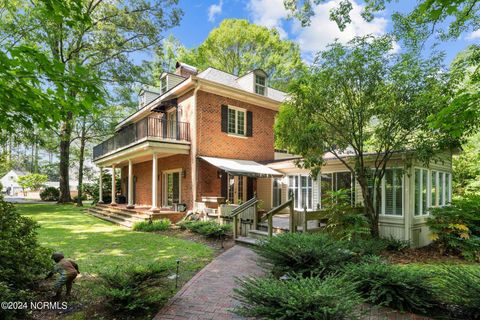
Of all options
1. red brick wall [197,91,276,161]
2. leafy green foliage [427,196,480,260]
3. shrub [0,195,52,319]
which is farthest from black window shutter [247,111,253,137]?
shrub [0,195,52,319]

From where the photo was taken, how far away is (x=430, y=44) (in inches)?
343

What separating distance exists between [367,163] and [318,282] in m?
8.21

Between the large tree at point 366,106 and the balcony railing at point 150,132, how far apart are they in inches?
275

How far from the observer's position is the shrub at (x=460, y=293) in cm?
382

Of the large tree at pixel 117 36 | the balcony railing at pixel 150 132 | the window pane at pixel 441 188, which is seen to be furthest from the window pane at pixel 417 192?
the large tree at pixel 117 36

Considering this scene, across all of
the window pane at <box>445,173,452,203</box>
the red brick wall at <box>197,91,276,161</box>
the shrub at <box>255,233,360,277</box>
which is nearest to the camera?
the shrub at <box>255,233,360,277</box>

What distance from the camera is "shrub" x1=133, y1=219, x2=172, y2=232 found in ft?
40.9

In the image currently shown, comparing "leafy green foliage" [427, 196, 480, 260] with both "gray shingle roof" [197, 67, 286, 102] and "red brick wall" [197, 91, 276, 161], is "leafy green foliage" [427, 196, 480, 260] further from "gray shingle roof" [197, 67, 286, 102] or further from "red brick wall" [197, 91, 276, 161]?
"gray shingle roof" [197, 67, 286, 102]

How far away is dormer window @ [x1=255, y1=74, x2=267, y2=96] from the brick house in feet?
0.20

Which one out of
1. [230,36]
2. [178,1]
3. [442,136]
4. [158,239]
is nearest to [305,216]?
[442,136]

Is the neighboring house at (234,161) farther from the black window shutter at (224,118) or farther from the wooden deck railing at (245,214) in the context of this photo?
the wooden deck railing at (245,214)

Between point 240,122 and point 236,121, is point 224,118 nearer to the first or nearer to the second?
point 236,121

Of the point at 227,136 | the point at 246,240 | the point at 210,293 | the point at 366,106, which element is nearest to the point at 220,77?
the point at 227,136

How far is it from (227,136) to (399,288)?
12642 millimetres
